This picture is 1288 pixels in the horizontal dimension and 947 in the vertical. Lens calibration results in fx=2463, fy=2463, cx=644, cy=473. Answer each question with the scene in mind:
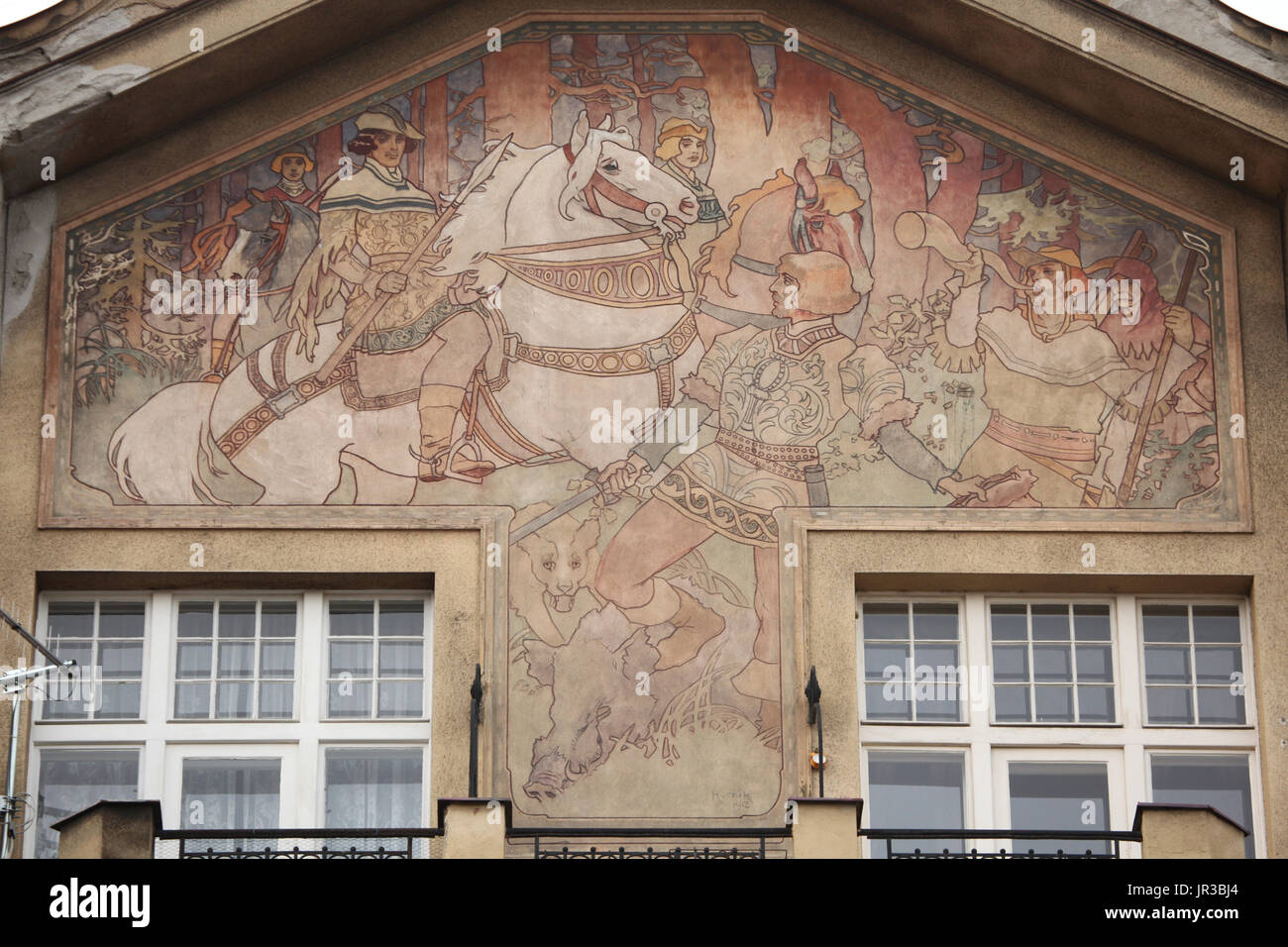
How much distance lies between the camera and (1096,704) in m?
14.5

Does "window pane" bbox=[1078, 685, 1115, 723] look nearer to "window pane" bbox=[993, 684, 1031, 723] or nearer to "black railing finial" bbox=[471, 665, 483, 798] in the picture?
"window pane" bbox=[993, 684, 1031, 723]

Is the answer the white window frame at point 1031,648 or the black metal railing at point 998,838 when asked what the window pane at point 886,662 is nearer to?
the white window frame at point 1031,648

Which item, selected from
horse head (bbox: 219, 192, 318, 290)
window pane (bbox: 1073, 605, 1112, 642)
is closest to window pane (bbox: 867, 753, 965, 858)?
window pane (bbox: 1073, 605, 1112, 642)

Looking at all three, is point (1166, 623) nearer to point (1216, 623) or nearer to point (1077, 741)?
point (1216, 623)

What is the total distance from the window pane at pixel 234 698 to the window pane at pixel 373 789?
57 cm

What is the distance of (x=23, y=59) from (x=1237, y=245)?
292 inches

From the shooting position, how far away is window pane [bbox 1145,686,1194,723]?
1445 cm

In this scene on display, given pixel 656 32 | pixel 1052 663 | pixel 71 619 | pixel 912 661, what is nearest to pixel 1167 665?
pixel 1052 663

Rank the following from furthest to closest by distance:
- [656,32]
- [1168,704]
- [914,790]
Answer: [656,32] → [1168,704] → [914,790]

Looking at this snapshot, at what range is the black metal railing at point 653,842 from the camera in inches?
518

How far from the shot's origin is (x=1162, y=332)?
14977 millimetres

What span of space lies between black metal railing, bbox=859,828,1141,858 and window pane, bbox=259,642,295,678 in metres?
3.56

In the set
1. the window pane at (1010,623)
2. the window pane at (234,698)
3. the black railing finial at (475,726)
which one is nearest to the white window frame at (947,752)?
the window pane at (1010,623)

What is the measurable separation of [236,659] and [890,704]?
3860mm
